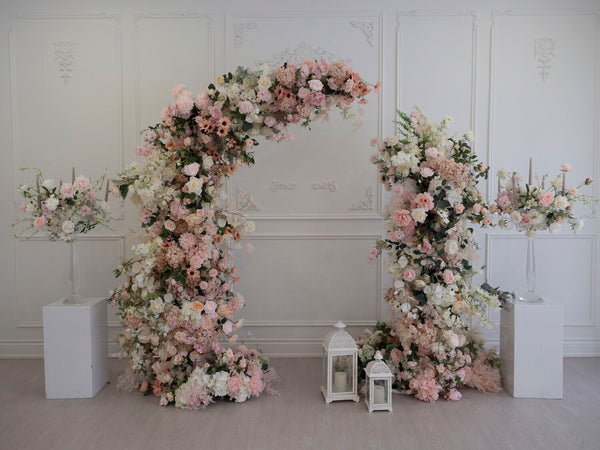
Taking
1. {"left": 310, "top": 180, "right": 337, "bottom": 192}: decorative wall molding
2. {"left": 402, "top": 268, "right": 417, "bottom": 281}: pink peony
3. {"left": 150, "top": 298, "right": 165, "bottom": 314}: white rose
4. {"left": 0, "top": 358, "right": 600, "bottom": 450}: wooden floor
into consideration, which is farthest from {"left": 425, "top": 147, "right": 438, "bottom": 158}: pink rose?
{"left": 150, "top": 298, "right": 165, "bottom": 314}: white rose

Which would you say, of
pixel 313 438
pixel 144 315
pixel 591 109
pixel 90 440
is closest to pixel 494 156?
pixel 591 109

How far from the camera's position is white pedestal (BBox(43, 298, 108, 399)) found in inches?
148

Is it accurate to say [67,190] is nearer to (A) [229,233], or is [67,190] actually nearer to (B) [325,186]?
(A) [229,233]

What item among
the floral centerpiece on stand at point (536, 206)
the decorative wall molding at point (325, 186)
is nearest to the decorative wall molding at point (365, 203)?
the decorative wall molding at point (325, 186)

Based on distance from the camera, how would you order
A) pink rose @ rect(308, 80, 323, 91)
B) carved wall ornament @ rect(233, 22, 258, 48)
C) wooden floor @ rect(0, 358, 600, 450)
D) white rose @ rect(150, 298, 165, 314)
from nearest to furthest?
wooden floor @ rect(0, 358, 600, 450), pink rose @ rect(308, 80, 323, 91), white rose @ rect(150, 298, 165, 314), carved wall ornament @ rect(233, 22, 258, 48)

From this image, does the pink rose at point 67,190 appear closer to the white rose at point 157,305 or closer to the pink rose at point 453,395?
the white rose at point 157,305

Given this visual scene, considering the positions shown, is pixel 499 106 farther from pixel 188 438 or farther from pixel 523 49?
pixel 188 438

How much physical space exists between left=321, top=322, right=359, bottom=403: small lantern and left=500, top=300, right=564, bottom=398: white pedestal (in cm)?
113

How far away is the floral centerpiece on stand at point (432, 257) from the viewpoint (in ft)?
11.9

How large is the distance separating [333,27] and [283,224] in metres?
1.73

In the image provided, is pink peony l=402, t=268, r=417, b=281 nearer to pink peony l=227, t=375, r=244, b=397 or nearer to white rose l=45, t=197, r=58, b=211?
pink peony l=227, t=375, r=244, b=397

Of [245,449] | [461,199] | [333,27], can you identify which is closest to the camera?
[245,449]

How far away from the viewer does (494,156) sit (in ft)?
15.2

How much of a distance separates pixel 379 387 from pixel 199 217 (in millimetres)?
1653
